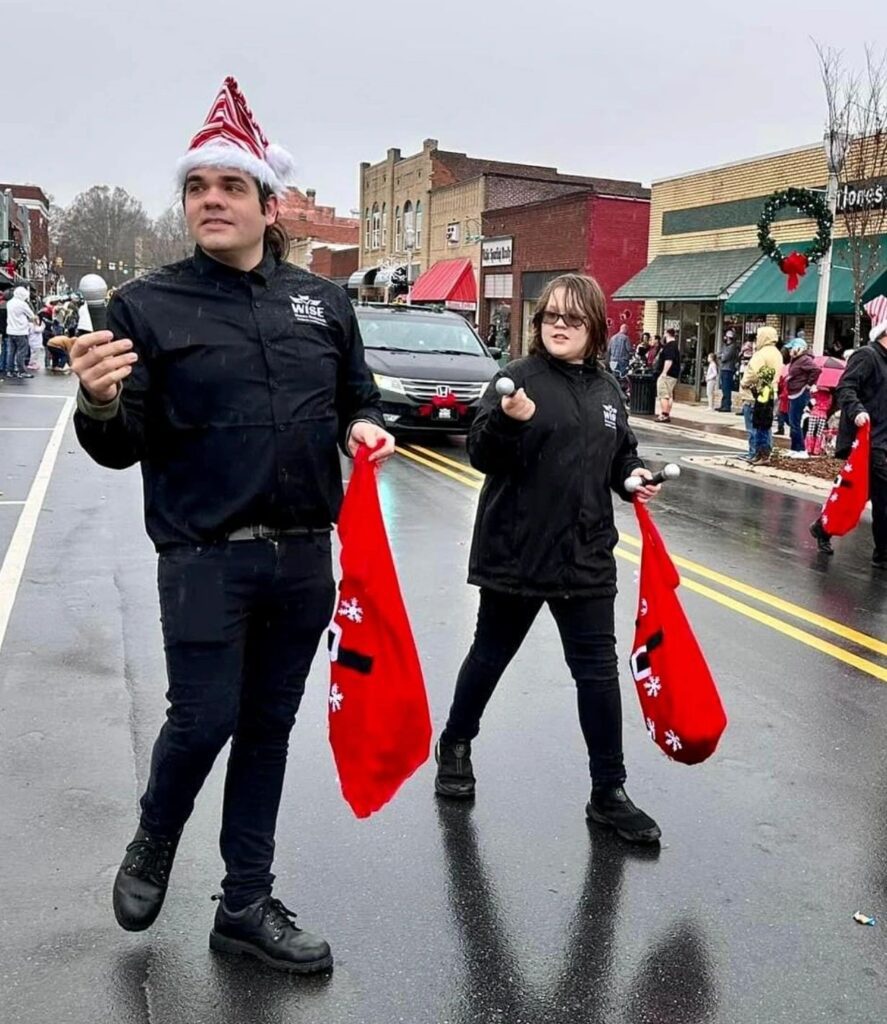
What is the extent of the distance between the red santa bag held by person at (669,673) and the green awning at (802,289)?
1557 centimetres

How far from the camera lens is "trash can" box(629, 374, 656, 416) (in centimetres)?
2194

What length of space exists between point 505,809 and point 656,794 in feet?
1.95

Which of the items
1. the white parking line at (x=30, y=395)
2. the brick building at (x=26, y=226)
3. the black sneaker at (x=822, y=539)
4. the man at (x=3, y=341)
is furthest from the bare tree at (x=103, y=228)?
the black sneaker at (x=822, y=539)

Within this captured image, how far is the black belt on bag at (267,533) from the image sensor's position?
8.95 ft

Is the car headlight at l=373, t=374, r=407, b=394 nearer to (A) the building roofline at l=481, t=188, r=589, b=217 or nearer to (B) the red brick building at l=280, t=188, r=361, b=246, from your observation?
(A) the building roofline at l=481, t=188, r=589, b=217

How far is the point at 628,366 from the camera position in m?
24.8

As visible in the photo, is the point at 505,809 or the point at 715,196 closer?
the point at 505,809

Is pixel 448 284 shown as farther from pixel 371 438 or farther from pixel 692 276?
pixel 371 438

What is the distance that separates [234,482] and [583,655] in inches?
57.6

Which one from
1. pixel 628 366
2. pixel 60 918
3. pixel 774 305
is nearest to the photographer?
pixel 60 918

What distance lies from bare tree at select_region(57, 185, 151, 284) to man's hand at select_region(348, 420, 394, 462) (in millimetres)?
95617

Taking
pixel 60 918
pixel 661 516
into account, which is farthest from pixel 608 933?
pixel 661 516

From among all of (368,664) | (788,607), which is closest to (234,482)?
(368,664)

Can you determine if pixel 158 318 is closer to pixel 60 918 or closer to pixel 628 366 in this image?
pixel 60 918
